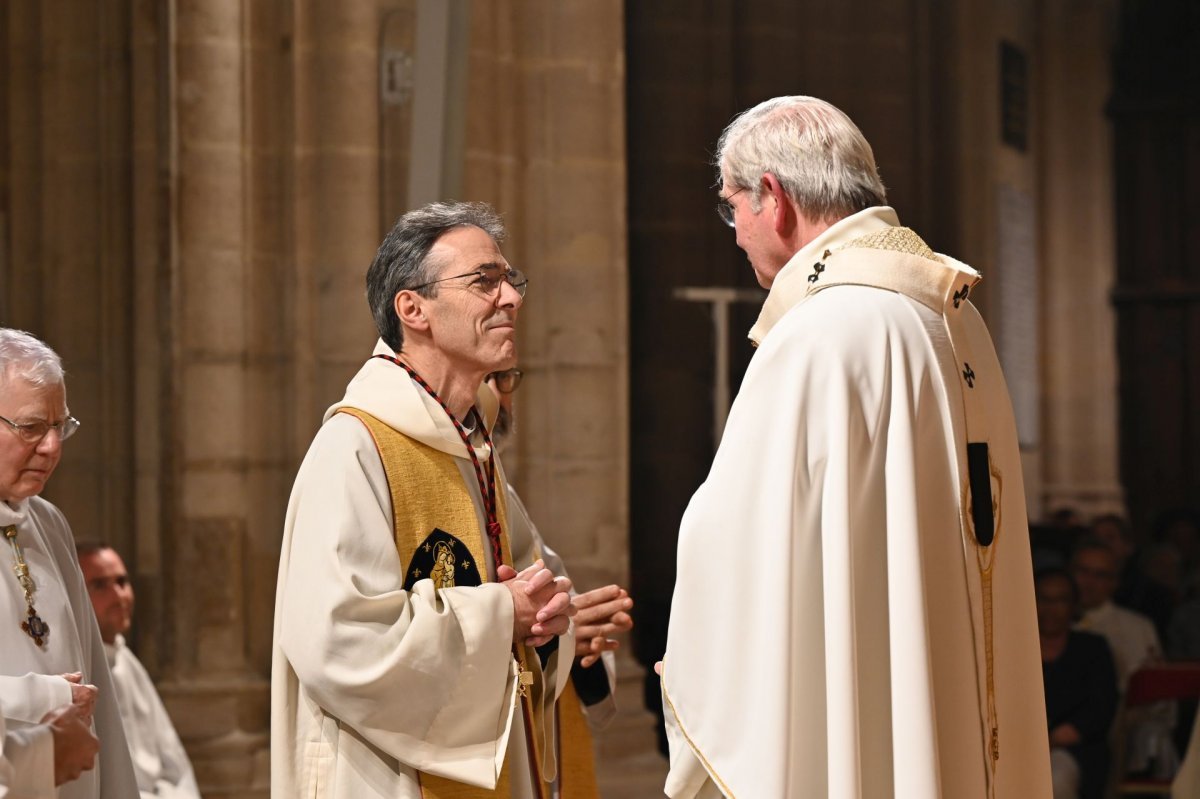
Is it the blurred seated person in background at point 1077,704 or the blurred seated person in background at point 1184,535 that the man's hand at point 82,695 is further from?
the blurred seated person in background at point 1184,535

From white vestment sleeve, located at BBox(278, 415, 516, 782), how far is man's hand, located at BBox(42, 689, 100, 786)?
0.50 meters

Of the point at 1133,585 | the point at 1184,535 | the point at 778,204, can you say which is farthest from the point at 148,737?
the point at 1184,535

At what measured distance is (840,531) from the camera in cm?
291

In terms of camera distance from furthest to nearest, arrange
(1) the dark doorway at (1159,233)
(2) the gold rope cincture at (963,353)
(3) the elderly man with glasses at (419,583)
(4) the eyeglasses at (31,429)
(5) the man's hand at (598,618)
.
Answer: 1. (1) the dark doorway at (1159,233)
2. (5) the man's hand at (598,618)
3. (4) the eyeglasses at (31,429)
4. (3) the elderly man with glasses at (419,583)
5. (2) the gold rope cincture at (963,353)

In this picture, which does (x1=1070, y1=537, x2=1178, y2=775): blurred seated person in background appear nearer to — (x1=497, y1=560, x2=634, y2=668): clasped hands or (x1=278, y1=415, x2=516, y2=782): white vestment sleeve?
(x1=497, y1=560, x2=634, y2=668): clasped hands

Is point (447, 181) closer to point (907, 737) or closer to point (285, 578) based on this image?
point (285, 578)

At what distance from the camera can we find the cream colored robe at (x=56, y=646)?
350 centimetres

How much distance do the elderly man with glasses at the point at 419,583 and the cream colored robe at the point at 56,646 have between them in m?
0.51

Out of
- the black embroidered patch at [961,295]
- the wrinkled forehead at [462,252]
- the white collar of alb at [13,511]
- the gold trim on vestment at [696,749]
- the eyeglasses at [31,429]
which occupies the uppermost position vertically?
the wrinkled forehead at [462,252]

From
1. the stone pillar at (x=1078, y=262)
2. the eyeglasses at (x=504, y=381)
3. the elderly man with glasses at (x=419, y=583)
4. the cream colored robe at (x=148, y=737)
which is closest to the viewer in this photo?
the elderly man with glasses at (x=419, y=583)

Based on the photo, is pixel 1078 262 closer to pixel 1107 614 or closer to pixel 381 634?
pixel 1107 614

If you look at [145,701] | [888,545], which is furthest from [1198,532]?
[888,545]

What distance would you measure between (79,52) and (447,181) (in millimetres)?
3153

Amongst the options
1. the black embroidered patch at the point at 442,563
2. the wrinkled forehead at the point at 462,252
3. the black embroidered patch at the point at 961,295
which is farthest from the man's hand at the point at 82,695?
the black embroidered patch at the point at 961,295
